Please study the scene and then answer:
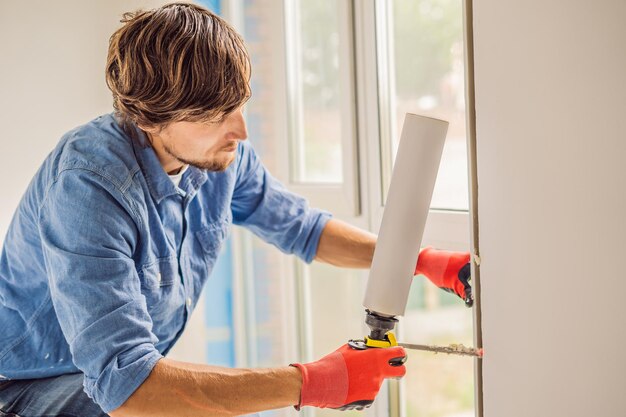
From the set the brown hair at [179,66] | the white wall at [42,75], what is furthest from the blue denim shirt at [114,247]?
the white wall at [42,75]

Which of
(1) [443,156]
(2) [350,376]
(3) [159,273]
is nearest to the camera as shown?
(2) [350,376]

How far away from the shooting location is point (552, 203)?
2.59 ft

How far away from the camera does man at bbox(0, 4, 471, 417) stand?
1.07 meters

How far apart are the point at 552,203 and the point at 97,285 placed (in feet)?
2.42

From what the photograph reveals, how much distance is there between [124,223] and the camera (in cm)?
118

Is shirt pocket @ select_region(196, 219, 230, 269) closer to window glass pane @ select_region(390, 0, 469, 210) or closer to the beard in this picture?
the beard

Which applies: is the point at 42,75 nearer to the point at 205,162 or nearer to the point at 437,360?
the point at 205,162

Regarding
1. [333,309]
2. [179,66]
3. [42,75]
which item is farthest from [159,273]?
[42,75]

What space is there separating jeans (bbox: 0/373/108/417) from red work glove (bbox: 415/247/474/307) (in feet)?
2.46

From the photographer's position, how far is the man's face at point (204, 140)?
1.25 m

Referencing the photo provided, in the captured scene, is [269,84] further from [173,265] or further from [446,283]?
[446,283]

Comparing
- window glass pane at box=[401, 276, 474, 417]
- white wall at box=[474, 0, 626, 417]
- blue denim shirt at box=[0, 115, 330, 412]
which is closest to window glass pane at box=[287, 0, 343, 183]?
blue denim shirt at box=[0, 115, 330, 412]

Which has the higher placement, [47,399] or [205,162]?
[205,162]

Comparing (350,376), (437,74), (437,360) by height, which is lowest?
(437,360)
